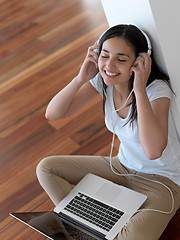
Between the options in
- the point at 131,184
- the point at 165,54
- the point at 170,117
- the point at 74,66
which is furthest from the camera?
the point at 74,66

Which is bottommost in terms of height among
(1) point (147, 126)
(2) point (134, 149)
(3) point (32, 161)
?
(3) point (32, 161)

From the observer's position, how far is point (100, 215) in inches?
57.9

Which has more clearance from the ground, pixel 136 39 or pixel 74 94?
pixel 136 39

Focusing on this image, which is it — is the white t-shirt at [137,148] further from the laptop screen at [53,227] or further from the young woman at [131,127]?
the laptop screen at [53,227]

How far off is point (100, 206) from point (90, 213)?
4cm

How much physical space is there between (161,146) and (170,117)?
0.15 metres

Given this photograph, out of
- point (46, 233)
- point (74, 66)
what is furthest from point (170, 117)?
point (74, 66)

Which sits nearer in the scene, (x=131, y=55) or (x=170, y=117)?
(x=131, y=55)

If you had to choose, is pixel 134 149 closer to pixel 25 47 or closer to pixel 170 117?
pixel 170 117

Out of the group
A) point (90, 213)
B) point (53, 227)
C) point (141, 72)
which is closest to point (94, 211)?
point (90, 213)

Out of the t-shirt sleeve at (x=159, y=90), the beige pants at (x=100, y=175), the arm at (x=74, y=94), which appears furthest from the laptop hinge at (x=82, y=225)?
the t-shirt sleeve at (x=159, y=90)

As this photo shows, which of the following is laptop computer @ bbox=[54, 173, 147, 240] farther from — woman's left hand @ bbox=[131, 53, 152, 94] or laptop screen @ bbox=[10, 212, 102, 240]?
woman's left hand @ bbox=[131, 53, 152, 94]

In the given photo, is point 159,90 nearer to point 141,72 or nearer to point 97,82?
point 141,72

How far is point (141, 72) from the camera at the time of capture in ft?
4.17
